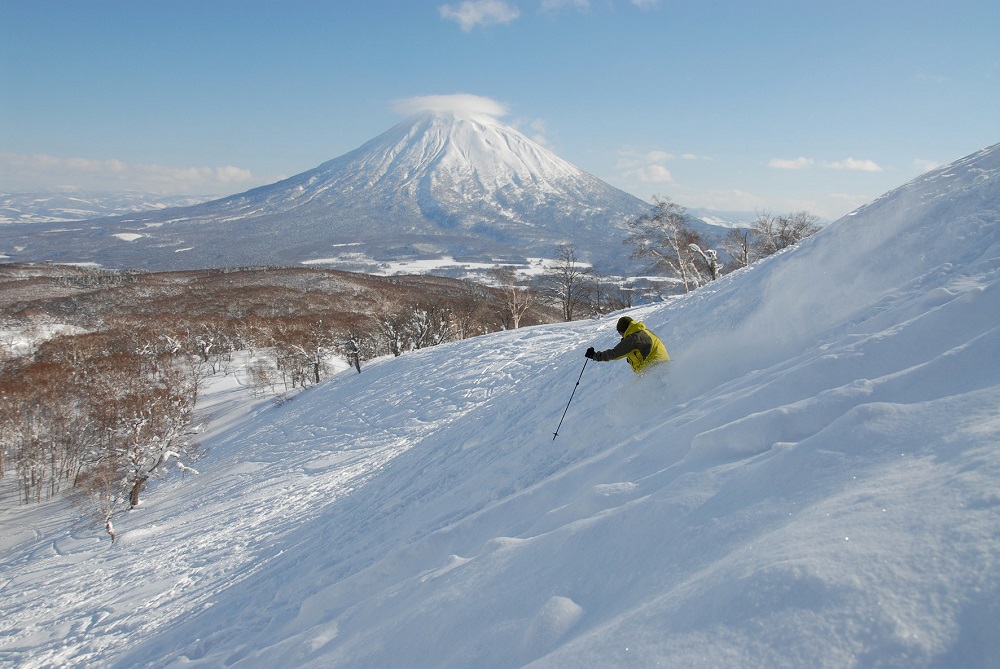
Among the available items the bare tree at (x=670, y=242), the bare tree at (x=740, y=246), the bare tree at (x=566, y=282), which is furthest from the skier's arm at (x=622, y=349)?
the bare tree at (x=566, y=282)

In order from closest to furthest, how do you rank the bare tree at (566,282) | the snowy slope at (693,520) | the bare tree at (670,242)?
the snowy slope at (693,520)
the bare tree at (670,242)
the bare tree at (566,282)

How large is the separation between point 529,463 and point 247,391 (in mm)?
42161

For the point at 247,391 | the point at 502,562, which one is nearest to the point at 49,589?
the point at 502,562

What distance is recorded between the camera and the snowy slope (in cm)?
218

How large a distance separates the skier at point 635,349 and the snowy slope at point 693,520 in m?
0.38

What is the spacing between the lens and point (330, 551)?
28.0ft

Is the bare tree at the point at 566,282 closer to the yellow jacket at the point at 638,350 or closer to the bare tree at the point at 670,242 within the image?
the bare tree at the point at 670,242

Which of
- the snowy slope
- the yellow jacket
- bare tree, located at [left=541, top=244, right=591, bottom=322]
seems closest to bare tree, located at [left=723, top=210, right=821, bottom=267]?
bare tree, located at [left=541, top=244, right=591, bottom=322]

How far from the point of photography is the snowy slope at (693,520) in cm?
218

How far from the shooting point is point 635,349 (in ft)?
24.2

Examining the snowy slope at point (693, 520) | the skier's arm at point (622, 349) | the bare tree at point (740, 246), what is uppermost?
the bare tree at point (740, 246)

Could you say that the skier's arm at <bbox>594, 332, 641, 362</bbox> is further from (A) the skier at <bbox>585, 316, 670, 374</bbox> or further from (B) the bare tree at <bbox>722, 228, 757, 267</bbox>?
(B) the bare tree at <bbox>722, 228, 757, 267</bbox>

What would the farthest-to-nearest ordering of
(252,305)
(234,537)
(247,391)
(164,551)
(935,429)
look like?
(252,305)
(247,391)
(164,551)
(234,537)
(935,429)

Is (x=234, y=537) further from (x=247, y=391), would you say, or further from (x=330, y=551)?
(x=247, y=391)
